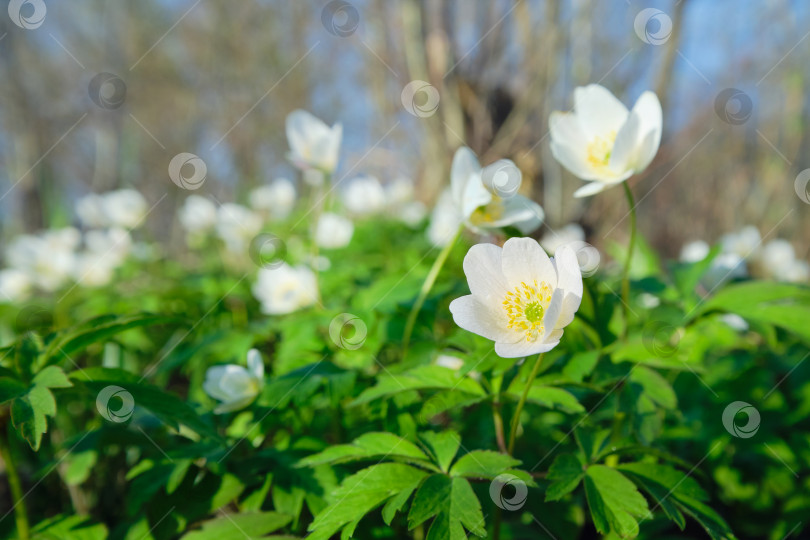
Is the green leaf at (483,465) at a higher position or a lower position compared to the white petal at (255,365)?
lower

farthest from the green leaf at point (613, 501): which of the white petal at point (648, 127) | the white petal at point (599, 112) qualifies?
the white petal at point (599, 112)

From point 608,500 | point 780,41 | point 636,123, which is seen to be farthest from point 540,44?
point 780,41

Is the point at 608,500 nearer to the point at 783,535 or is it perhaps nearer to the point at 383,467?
the point at 383,467

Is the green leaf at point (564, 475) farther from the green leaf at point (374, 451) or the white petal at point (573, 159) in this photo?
the white petal at point (573, 159)

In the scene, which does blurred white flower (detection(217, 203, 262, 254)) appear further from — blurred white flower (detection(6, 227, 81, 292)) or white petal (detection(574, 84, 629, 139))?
white petal (detection(574, 84, 629, 139))

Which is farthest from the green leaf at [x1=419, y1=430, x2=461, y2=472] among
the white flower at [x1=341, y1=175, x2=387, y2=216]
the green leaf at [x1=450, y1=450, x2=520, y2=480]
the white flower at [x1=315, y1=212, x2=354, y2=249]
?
the white flower at [x1=341, y1=175, x2=387, y2=216]
